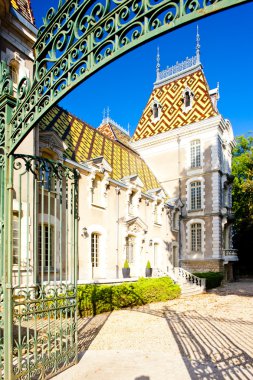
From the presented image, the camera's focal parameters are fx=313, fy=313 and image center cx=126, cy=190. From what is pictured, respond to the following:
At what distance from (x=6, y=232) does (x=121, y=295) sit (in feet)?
27.6

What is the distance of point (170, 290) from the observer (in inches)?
572

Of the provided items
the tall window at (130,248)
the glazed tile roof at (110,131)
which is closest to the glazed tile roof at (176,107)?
the glazed tile roof at (110,131)

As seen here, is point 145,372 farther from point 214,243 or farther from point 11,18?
point 214,243

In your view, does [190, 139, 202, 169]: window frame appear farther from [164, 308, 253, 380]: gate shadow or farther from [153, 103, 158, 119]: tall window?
[164, 308, 253, 380]: gate shadow

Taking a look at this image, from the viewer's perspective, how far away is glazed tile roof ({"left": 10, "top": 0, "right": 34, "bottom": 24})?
10.6m

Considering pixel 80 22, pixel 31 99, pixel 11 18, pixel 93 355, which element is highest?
pixel 11 18

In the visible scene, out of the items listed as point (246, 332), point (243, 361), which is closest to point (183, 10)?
point (243, 361)

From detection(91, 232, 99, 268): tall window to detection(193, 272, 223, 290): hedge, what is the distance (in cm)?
729

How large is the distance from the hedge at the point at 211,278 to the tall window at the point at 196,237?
306 centimetres

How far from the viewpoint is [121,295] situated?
11562 millimetres

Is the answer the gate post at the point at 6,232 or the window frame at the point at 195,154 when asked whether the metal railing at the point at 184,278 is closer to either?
the window frame at the point at 195,154

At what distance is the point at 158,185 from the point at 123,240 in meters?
8.71

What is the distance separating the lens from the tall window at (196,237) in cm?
2400

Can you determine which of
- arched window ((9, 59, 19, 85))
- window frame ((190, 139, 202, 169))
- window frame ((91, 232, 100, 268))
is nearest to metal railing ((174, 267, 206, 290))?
window frame ((91, 232, 100, 268))
